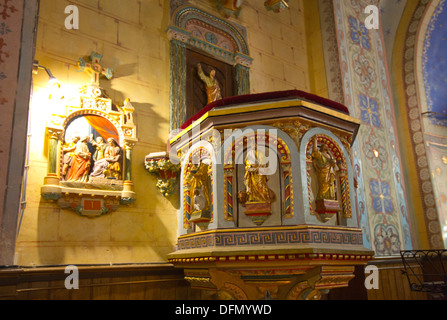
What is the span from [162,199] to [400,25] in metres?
7.70

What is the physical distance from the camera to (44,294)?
4152 mm

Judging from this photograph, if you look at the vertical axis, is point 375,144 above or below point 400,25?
below

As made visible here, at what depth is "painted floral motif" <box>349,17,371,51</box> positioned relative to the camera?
26.9ft

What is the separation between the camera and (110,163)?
194 inches

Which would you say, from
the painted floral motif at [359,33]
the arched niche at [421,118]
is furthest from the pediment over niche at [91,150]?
the arched niche at [421,118]

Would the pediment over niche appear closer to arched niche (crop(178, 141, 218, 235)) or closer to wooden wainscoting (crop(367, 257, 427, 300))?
arched niche (crop(178, 141, 218, 235))

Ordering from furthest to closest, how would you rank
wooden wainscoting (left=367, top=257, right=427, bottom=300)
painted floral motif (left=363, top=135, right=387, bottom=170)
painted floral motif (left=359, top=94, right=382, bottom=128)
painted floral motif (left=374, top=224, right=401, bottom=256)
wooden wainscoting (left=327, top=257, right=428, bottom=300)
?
painted floral motif (left=359, top=94, right=382, bottom=128)
painted floral motif (left=363, top=135, right=387, bottom=170)
painted floral motif (left=374, top=224, right=401, bottom=256)
wooden wainscoting (left=367, top=257, right=427, bottom=300)
wooden wainscoting (left=327, top=257, right=428, bottom=300)

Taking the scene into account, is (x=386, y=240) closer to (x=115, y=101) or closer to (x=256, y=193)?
(x=256, y=193)

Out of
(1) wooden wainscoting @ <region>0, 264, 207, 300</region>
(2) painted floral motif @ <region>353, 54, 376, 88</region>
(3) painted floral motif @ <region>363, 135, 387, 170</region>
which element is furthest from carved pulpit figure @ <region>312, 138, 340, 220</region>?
(2) painted floral motif @ <region>353, 54, 376, 88</region>

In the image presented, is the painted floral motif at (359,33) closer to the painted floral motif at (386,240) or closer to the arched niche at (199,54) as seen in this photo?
the arched niche at (199,54)

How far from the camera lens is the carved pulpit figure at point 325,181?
3.98 meters

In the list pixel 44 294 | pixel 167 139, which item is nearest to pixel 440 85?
pixel 167 139

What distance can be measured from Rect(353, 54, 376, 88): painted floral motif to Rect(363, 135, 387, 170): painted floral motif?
1199mm

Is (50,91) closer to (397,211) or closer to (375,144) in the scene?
(375,144)
